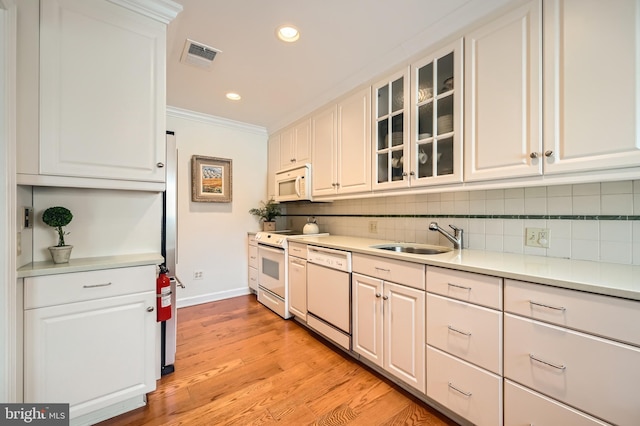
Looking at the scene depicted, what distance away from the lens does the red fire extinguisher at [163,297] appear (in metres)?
1.70

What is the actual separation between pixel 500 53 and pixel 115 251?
264 cm

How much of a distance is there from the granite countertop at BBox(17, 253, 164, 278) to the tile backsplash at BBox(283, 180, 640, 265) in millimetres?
1964

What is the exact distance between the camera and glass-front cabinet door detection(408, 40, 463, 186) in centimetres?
168

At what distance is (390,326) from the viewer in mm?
1729

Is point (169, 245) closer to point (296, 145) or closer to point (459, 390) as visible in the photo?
point (296, 145)

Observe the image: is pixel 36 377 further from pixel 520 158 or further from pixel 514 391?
pixel 520 158

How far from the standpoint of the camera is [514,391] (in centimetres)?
117

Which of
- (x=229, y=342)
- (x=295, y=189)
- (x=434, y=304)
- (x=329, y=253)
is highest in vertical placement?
(x=295, y=189)

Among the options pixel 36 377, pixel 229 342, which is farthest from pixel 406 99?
pixel 36 377

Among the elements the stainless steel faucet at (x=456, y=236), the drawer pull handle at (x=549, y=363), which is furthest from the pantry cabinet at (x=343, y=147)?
the drawer pull handle at (x=549, y=363)

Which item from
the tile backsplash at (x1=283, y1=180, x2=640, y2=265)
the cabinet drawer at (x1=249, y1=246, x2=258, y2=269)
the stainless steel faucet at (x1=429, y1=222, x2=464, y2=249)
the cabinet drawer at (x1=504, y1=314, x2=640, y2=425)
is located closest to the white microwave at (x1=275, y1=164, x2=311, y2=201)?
the cabinet drawer at (x1=249, y1=246, x2=258, y2=269)

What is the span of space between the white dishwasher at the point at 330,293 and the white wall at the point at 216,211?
1554 millimetres

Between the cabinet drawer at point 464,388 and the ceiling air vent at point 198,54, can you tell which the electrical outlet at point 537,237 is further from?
the ceiling air vent at point 198,54

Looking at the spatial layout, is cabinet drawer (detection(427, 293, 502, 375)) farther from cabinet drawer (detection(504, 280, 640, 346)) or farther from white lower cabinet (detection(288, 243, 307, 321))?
white lower cabinet (detection(288, 243, 307, 321))
